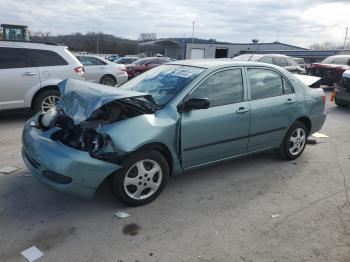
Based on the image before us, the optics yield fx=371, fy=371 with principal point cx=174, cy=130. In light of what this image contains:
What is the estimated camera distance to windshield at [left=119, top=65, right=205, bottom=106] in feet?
14.9

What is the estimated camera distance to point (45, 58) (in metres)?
8.28

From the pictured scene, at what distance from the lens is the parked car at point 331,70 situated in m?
15.8

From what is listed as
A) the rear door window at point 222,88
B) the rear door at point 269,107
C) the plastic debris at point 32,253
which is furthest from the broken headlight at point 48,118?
the rear door at point 269,107

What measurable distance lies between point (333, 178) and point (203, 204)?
86.1 inches

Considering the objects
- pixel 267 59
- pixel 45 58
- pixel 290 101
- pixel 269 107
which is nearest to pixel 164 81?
pixel 269 107

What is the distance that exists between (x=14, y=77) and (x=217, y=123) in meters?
5.14

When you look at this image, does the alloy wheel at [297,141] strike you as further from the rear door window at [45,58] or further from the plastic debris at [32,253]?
the rear door window at [45,58]

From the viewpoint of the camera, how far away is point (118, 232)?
3625mm

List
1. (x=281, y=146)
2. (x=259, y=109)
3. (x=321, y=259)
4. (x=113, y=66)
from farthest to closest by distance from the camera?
(x=113, y=66)
(x=281, y=146)
(x=259, y=109)
(x=321, y=259)

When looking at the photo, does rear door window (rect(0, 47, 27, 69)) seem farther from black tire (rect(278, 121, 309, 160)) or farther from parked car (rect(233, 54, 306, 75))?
parked car (rect(233, 54, 306, 75))

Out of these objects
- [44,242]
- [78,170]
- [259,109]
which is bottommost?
[44,242]

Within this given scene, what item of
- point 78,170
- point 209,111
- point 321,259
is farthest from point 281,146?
point 78,170

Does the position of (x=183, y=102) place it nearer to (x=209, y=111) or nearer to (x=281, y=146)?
(x=209, y=111)

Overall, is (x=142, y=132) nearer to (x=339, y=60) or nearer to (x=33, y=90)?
(x=33, y=90)
